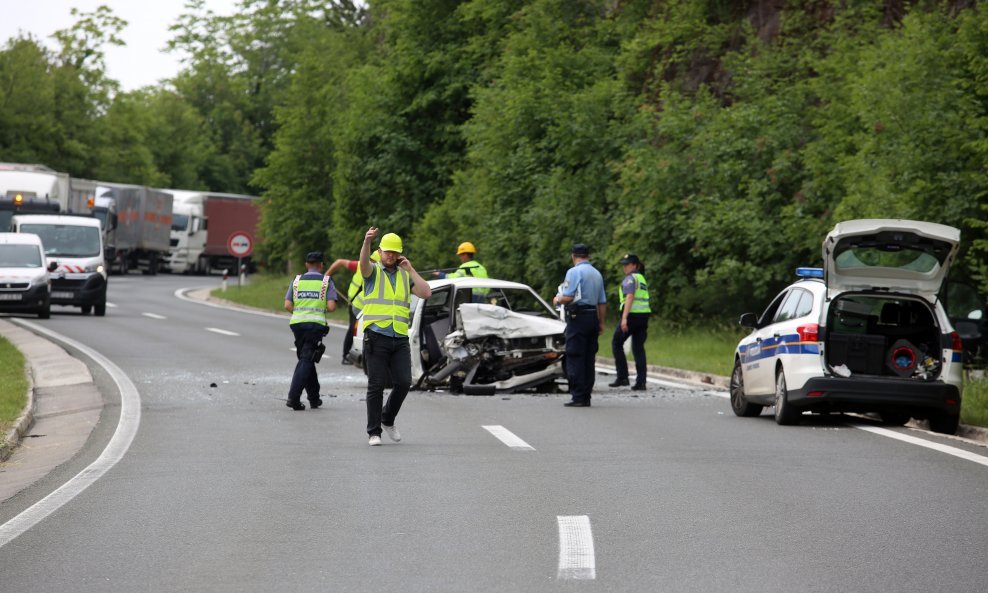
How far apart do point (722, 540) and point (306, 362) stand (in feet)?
29.0

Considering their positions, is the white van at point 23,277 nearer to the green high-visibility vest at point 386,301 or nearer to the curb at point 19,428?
the curb at point 19,428

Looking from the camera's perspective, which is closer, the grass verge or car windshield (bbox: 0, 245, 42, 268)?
the grass verge

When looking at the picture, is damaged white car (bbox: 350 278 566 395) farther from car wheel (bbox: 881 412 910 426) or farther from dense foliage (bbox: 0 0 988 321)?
dense foliage (bbox: 0 0 988 321)

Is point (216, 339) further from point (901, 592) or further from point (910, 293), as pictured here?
point (901, 592)

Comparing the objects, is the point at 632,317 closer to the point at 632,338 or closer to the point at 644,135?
the point at 632,338

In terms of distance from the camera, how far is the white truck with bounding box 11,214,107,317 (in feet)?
120

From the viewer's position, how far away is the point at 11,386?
1794 cm

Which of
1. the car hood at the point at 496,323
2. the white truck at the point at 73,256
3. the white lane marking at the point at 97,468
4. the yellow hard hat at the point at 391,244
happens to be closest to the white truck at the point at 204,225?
the white truck at the point at 73,256

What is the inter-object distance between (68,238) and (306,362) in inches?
890

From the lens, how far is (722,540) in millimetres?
8445

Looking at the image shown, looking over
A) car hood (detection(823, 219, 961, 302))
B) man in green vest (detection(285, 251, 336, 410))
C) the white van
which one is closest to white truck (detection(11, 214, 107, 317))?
Result: the white van

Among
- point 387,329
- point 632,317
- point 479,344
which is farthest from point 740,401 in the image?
point 387,329

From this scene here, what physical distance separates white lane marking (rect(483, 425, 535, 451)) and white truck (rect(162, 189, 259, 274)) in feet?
207

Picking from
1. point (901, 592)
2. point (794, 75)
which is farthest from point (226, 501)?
point (794, 75)
